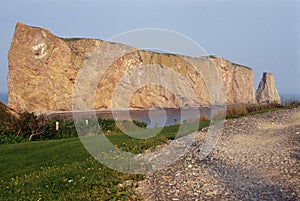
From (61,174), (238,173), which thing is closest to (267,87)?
(238,173)

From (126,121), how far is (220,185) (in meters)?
17.5

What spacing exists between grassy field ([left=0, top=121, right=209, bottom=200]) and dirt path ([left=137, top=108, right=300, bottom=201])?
696mm

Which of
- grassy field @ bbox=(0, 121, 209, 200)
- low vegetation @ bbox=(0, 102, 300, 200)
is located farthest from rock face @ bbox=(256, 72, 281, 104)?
grassy field @ bbox=(0, 121, 209, 200)

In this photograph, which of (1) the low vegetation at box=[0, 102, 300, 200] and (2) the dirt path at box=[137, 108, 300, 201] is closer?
(2) the dirt path at box=[137, 108, 300, 201]

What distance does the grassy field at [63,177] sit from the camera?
7.46 metres

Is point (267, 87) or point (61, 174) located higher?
point (267, 87)

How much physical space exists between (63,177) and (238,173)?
396cm

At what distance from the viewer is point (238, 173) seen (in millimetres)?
8281

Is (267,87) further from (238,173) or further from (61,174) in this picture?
(61,174)

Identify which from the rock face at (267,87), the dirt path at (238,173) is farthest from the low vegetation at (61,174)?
the rock face at (267,87)

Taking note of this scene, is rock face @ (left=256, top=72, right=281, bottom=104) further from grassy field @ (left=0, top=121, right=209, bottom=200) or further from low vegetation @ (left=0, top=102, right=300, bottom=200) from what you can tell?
grassy field @ (left=0, top=121, right=209, bottom=200)

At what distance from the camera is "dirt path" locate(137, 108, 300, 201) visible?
7.14 metres

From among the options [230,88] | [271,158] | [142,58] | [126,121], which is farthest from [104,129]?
[230,88]

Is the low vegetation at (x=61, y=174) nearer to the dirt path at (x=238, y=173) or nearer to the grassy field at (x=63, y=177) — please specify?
the grassy field at (x=63, y=177)
